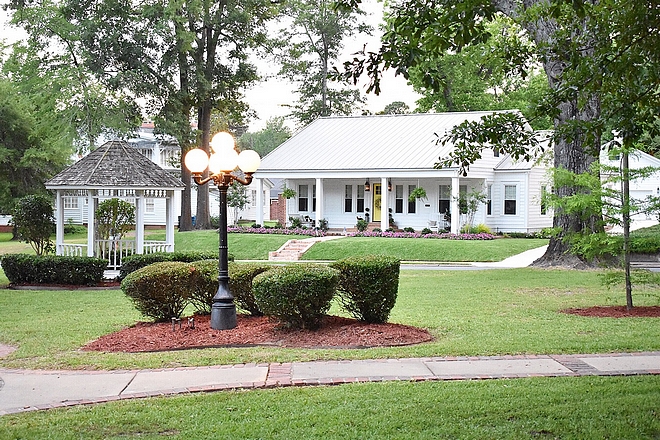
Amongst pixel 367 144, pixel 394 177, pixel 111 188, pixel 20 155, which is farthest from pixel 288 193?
pixel 111 188

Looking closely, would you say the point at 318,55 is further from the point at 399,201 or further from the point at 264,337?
the point at 264,337

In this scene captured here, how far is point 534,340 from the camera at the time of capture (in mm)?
9867

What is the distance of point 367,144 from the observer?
39.1 meters

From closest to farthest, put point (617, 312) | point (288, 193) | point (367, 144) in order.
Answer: point (617, 312) → point (288, 193) → point (367, 144)

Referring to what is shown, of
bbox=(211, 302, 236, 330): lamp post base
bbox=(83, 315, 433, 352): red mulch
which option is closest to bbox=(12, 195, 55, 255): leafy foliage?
bbox=(83, 315, 433, 352): red mulch

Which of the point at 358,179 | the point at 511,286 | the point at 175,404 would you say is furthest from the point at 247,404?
the point at 358,179

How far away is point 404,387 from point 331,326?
335 centimetres

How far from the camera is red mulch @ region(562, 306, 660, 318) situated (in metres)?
12.7

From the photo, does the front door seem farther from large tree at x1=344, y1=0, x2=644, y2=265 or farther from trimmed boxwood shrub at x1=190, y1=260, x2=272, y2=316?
large tree at x1=344, y1=0, x2=644, y2=265

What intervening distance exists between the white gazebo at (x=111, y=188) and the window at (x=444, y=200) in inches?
711

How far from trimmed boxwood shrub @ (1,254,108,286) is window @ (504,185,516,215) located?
22.6 meters

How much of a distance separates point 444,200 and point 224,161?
2681cm

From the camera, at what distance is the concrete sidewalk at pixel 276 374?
285 inches

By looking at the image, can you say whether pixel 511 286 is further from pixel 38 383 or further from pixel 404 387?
pixel 38 383
